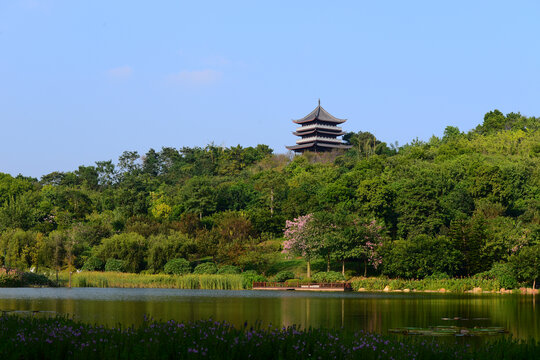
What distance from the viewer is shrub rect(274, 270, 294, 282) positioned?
49656mm

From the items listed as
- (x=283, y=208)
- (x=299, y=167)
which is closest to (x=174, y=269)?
(x=283, y=208)

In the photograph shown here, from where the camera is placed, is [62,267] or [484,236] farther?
[62,267]

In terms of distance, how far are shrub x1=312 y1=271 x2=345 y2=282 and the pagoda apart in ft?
193

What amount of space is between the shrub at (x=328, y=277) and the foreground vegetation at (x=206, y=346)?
34768 mm

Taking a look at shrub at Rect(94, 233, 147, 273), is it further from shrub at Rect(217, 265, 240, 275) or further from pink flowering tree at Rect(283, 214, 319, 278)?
pink flowering tree at Rect(283, 214, 319, 278)

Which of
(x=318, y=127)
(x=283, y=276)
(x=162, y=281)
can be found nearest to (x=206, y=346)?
(x=162, y=281)

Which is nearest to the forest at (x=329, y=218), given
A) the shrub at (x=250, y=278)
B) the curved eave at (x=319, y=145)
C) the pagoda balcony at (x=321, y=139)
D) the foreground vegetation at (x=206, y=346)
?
the shrub at (x=250, y=278)

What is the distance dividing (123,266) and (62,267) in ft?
19.6

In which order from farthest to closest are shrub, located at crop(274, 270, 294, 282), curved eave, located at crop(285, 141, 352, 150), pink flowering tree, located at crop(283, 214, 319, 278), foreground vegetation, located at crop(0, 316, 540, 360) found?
curved eave, located at crop(285, 141, 352, 150), shrub, located at crop(274, 270, 294, 282), pink flowering tree, located at crop(283, 214, 319, 278), foreground vegetation, located at crop(0, 316, 540, 360)

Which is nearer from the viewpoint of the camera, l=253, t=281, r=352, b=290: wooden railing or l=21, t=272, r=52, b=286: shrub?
l=21, t=272, r=52, b=286: shrub

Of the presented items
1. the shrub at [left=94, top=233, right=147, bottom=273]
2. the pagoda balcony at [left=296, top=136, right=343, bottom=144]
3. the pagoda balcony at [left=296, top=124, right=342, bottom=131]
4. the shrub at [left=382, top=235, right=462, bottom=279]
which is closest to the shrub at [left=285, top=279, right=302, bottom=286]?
the shrub at [left=382, top=235, right=462, bottom=279]

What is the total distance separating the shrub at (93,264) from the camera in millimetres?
52719

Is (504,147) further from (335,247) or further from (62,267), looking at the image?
(62,267)

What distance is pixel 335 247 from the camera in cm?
4875
